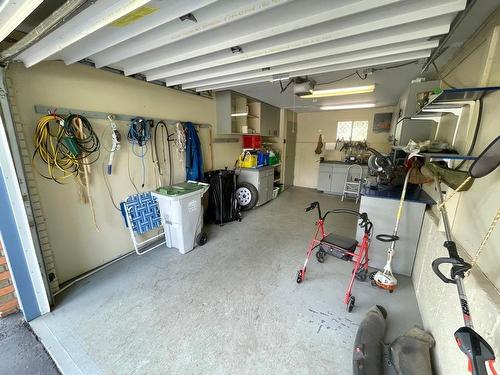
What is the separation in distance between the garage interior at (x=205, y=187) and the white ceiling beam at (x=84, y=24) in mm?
10

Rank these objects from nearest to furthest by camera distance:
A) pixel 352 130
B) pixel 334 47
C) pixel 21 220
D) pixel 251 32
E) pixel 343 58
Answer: pixel 251 32 < pixel 21 220 < pixel 334 47 < pixel 343 58 < pixel 352 130

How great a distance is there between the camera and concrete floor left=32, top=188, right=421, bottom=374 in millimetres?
1481

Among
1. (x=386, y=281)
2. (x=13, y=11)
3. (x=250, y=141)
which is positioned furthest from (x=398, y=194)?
(x=13, y=11)

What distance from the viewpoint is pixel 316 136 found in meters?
6.36

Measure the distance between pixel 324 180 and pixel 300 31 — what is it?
15.5 feet

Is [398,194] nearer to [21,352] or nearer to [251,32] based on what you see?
[251,32]

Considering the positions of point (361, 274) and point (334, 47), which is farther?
point (361, 274)

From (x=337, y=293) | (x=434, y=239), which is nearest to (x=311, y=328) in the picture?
(x=337, y=293)

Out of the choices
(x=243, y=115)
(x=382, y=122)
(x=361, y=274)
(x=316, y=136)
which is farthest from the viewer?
(x=316, y=136)

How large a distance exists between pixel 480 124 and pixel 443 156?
361 mm

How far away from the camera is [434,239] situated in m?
1.82

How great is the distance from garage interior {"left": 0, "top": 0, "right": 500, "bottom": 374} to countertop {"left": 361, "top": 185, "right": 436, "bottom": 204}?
1.1 inches

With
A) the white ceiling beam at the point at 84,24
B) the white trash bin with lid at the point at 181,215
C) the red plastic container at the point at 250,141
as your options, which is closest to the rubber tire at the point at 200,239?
the white trash bin with lid at the point at 181,215

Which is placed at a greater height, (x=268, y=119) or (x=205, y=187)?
(x=268, y=119)
